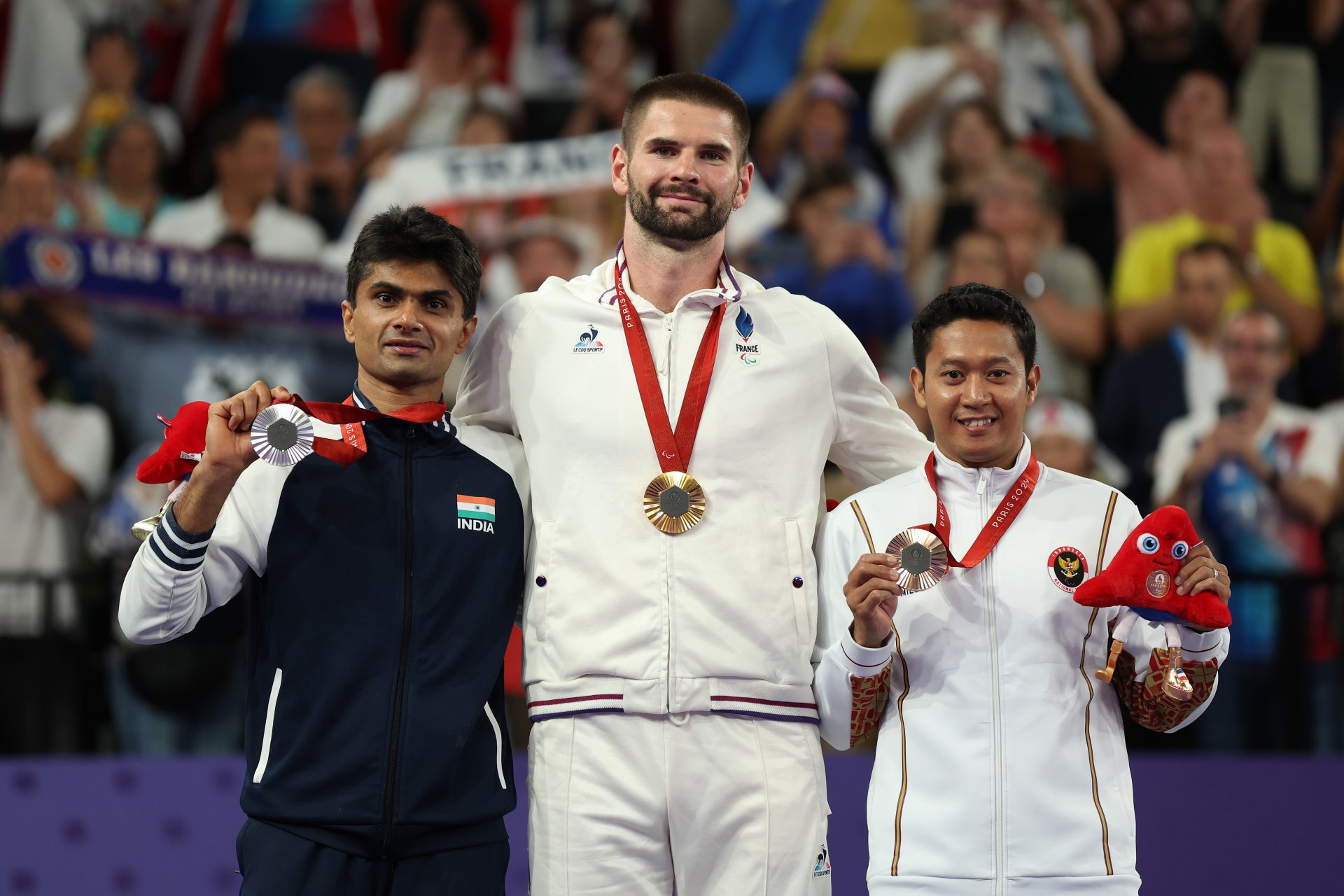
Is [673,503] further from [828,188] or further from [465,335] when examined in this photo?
[828,188]

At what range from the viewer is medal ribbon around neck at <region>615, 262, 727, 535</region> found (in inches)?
111

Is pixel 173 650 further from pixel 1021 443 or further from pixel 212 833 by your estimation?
pixel 1021 443

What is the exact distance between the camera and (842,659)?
2736mm

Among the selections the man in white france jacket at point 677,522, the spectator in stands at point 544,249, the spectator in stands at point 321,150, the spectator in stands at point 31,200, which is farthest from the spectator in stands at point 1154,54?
the spectator in stands at point 31,200

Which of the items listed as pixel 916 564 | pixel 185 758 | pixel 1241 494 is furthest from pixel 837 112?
pixel 916 564

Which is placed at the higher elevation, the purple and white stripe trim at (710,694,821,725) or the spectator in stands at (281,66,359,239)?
the spectator in stands at (281,66,359,239)

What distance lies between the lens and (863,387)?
314 centimetres

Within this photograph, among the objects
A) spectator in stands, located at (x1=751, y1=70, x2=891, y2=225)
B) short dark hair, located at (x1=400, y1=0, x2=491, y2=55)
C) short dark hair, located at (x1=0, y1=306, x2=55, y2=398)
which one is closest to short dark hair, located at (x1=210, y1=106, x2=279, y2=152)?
short dark hair, located at (x1=400, y1=0, x2=491, y2=55)

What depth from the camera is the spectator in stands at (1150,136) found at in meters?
7.51

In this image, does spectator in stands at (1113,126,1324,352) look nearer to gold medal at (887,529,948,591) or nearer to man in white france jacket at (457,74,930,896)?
man in white france jacket at (457,74,930,896)

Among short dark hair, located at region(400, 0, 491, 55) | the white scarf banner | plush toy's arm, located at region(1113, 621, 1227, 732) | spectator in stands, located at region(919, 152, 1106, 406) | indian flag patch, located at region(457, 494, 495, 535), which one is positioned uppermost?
short dark hair, located at region(400, 0, 491, 55)

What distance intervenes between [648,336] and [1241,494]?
411 cm

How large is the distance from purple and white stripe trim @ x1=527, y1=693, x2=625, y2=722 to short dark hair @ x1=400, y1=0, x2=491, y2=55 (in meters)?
5.95

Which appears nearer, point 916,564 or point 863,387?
point 916,564
